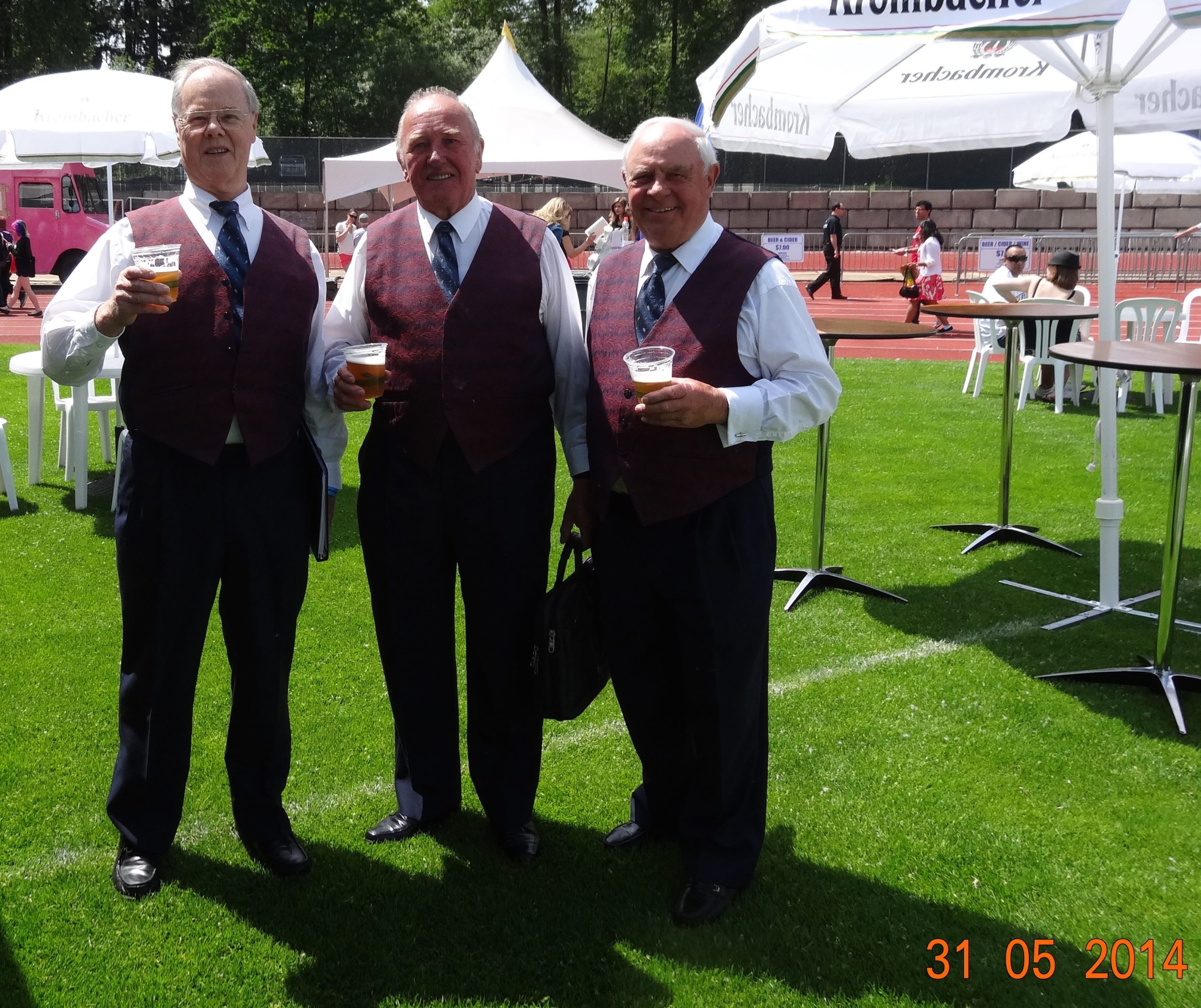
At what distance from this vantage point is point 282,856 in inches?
124

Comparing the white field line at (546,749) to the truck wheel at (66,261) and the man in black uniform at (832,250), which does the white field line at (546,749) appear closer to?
the man in black uniform at (832,250)

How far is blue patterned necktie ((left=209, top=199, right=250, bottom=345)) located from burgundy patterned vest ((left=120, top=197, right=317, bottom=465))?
17 millimetres

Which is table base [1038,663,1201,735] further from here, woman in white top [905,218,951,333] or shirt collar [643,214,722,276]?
woman in white top [905,218,951,333]

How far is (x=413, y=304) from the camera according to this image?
2896 millimetres

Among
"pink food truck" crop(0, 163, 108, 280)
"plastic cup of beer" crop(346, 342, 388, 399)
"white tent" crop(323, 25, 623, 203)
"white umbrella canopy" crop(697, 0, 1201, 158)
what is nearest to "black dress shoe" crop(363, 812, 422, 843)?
"plastic cup of beer" crop(346, 342, 388, 399)

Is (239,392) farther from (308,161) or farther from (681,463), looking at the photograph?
(308,161)

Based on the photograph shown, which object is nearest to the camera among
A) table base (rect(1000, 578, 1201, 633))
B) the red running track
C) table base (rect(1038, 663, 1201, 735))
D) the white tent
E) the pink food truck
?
table base (rect(1038, 663, 1201, 735))

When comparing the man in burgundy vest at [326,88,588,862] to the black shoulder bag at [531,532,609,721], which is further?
the black shoulder bag at [531,532,609,721]

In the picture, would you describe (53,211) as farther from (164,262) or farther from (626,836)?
(626,836)

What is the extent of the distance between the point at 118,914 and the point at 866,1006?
6.24 feet

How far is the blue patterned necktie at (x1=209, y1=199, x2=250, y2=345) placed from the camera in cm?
280

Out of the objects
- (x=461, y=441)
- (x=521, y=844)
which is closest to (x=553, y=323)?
(x=461, y=441)

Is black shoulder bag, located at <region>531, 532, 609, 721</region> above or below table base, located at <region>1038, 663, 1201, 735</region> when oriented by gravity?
above

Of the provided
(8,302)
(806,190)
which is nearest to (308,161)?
(8,302)
